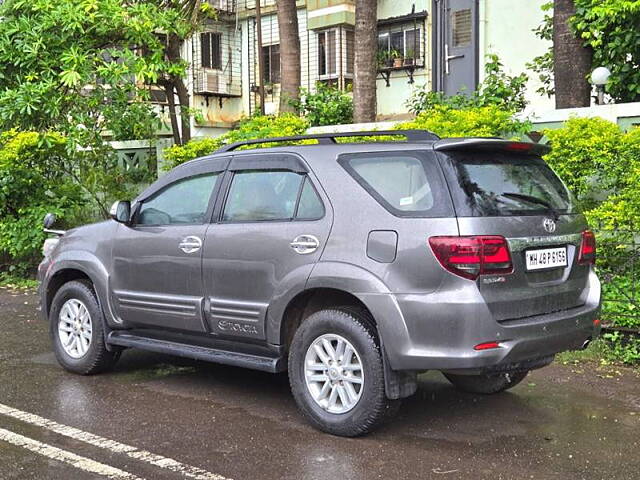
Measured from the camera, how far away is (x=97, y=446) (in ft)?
16.0

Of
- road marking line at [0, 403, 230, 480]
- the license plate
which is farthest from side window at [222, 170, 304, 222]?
road marking line at [0, 403, 230, 480]

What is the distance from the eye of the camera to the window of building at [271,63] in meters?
27.7

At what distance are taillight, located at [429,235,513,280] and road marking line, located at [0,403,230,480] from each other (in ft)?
5.58

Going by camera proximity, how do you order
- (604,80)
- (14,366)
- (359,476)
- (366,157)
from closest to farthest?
(359,476), (366,157), (14,366), (604,80)

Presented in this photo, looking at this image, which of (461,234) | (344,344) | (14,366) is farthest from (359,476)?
(14,366)

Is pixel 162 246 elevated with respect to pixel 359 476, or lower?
elevated

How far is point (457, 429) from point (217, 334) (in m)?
1.75

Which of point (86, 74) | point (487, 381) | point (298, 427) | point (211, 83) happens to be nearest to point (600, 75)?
point (487, 381)

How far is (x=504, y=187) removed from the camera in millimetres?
5020

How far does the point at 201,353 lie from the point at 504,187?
2.39 metres

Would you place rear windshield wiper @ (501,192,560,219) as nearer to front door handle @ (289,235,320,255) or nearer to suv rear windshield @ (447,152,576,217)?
suv rear windshield @ (447,152,576,217)

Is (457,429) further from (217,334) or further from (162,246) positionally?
(162,246)

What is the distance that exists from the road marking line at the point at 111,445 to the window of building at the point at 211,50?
2396 centimetres

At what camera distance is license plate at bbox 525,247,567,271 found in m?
4.86
